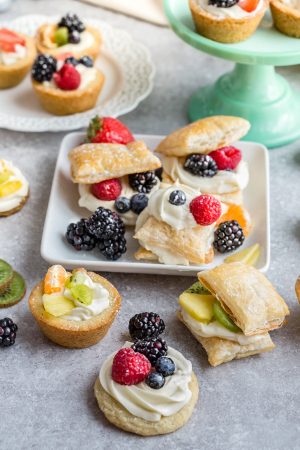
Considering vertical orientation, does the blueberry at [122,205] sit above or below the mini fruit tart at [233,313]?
below

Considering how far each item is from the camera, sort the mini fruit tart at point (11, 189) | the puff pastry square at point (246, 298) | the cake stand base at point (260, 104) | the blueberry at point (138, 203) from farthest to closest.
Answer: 1. the cake stand base at point (260, 104)
2. the mini fruit tart at point (11, 189)
3. the blueberry at point (138, 203)
4. the puff pastry square at point (246, 298)

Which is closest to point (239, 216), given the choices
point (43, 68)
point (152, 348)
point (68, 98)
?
point (152, 348)

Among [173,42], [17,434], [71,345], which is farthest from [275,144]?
[17,434]

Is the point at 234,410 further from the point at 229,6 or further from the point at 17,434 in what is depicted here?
the point at 229,6

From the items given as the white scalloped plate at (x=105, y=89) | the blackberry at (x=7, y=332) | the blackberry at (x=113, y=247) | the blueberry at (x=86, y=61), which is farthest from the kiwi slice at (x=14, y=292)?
the blueberry at (x=86, y=61)

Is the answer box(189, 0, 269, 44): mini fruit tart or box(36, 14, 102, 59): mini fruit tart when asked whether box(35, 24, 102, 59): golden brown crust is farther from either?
box(189, 0, 269, 44): mini fruit tart

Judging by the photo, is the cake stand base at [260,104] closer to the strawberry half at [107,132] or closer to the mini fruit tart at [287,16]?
the mini fruit tart at [287,16]

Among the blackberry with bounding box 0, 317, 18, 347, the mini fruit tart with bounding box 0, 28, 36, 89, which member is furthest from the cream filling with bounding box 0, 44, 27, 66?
the blackberry with bounding box 0, 317, 18, 347
